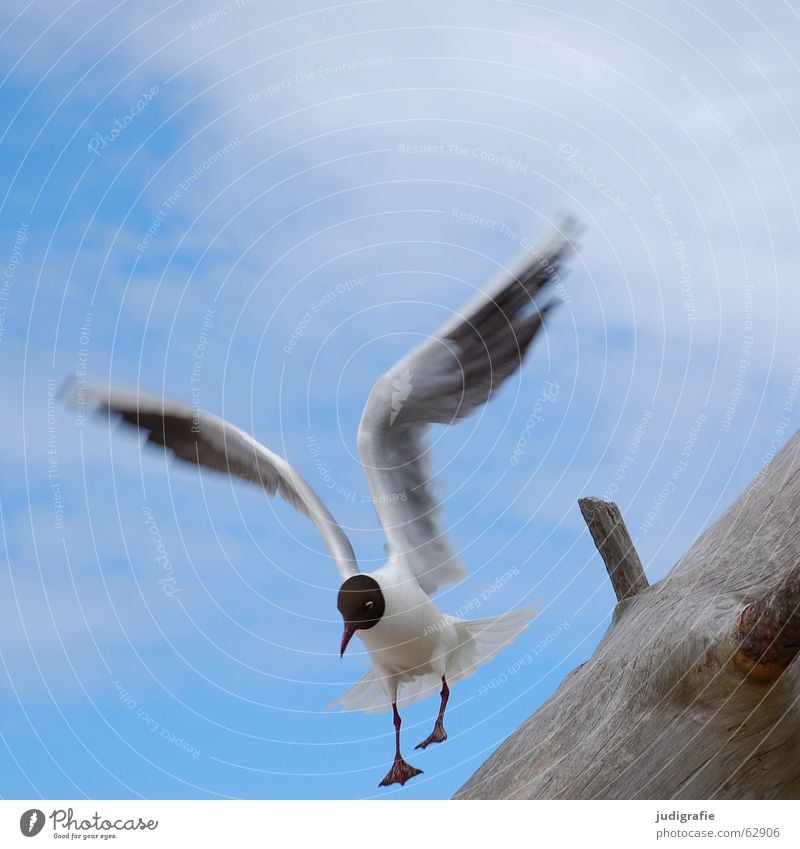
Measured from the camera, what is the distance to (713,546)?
3.53 m

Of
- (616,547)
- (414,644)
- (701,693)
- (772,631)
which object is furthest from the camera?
(414,644)

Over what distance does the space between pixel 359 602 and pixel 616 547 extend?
0.95 m

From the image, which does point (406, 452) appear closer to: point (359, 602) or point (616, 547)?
point (359, 602)

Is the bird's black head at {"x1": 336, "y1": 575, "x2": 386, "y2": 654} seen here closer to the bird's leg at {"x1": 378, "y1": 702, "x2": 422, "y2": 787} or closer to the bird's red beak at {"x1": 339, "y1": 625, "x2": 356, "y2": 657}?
the bird's red beak at {"x1": 339, "y1": 625, "x2": 356, "y2": 657}

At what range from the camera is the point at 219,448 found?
4199 mm

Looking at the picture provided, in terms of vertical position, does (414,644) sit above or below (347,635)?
below

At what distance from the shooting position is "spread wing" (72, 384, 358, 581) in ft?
13.3

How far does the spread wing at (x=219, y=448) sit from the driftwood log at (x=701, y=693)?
104cm
